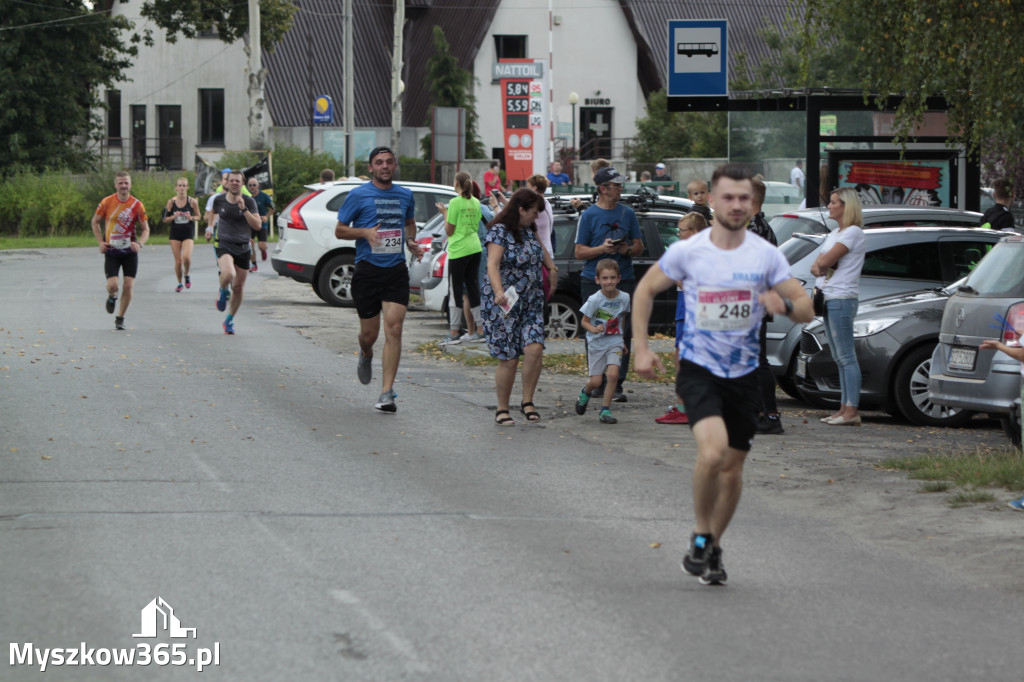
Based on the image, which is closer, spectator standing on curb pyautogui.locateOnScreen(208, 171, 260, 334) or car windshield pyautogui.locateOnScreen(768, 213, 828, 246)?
car windshield pyautogui.locateOnScreen(768, 213, 828, 246)

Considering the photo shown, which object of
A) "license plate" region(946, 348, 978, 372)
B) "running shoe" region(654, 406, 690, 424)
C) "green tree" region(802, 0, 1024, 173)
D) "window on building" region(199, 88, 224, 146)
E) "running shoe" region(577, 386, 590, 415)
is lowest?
"running shoe" region(654, 406, 690, 424)

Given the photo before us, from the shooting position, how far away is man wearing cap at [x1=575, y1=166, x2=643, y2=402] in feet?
38.2

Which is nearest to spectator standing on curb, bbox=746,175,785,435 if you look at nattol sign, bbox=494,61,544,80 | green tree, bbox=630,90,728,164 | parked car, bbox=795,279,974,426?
parked car, bbox=795,279,974,426

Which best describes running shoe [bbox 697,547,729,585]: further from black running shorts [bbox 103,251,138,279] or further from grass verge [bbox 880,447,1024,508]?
black running shorts [bbox 103,251,138,279]

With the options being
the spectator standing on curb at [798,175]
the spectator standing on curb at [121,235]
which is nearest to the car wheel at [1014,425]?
the spectator standing on curb at [121,235]

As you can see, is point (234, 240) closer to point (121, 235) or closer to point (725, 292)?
point (121, 235)

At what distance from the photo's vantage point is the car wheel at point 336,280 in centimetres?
2138

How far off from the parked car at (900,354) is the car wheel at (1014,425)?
1.26 meters

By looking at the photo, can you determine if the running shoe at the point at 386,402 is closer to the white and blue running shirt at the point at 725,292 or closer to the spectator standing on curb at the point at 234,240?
the white and blue running shirt at the point at 725,292

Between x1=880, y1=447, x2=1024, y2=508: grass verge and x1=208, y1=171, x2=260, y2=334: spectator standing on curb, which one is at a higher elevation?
x1=208, y1=171, x2=260, y2=334: spectator standing on curb

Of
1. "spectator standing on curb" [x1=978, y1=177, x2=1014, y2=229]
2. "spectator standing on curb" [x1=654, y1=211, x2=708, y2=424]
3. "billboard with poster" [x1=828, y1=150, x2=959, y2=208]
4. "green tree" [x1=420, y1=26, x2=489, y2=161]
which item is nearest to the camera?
"spectator standing on curb" [x1=654, y1=211, x2=708, y2=424]

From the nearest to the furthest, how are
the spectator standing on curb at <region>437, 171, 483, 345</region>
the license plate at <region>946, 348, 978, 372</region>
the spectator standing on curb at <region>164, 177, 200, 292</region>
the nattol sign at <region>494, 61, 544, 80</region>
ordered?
the license plate at <region>946, 348, 978, 372</region> < the spectator standing on curb at <region>437, 171, 483, 345</region> < the spectator standing on curb at <region>164, 177, 200, 292</region> < the nattol sign at <region>494, 61, 544, 80</region>

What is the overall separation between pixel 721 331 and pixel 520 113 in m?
21.5

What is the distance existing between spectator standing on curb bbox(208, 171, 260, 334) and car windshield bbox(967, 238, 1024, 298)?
9.24m
